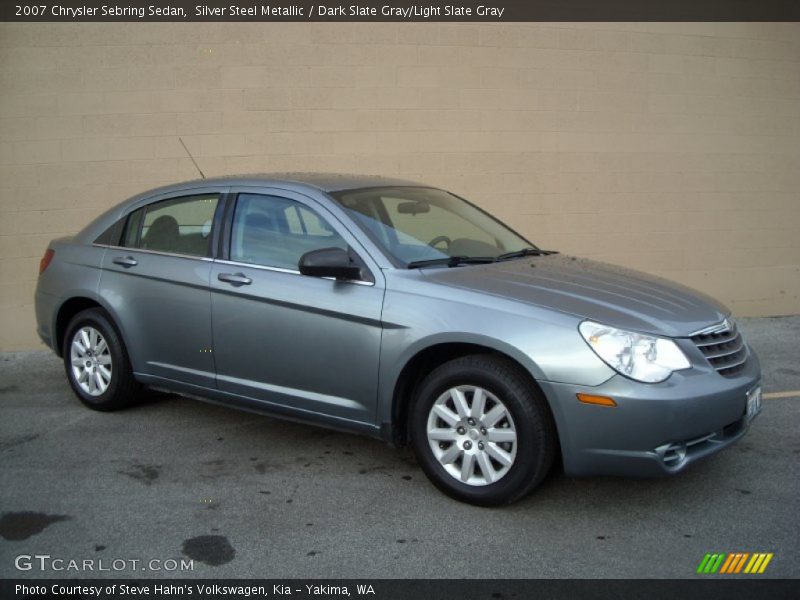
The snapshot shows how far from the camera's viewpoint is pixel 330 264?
4.29 m

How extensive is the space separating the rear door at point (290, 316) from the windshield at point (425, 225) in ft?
0.64

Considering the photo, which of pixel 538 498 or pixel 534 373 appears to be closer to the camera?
pixel 534 373

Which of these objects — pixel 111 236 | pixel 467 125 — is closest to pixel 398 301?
pixel 111 236

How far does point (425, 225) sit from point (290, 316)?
0.98m

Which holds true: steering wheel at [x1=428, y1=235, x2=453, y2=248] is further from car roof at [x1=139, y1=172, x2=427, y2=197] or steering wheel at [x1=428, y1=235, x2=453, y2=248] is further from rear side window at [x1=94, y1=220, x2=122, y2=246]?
rear side window at [x1=94, y1=220, x2=122, y2=246]

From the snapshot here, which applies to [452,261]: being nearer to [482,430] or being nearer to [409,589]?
[482,430]

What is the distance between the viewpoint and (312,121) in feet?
26.6

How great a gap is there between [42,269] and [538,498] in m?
3.87

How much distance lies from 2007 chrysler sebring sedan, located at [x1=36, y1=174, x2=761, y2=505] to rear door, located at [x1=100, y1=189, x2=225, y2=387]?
0.04 feet

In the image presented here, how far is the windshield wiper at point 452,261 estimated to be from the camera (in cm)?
445

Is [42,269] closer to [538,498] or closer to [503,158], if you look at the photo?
[538,498]

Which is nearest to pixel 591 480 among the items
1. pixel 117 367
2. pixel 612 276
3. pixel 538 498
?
pixel 538 498

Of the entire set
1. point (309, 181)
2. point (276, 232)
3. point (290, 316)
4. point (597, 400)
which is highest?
point (309, 181)
